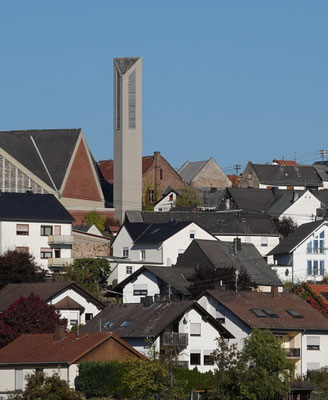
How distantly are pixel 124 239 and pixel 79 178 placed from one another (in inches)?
659

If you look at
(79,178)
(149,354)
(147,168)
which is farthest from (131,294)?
(147,168)

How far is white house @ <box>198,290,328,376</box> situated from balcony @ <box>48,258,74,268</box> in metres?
18.8

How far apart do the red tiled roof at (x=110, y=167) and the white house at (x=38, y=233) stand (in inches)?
1207

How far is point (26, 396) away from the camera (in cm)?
5150

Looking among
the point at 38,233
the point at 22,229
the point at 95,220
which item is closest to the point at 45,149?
the point at 95,220

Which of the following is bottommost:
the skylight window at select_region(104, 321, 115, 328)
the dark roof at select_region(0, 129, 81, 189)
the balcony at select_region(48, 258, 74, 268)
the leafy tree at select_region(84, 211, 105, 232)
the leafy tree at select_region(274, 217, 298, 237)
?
the skylight window at select_region(104, 321, 115, 328)

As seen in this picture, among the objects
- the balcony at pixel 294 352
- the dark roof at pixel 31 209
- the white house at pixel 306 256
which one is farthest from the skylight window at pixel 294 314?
the dark roof at pixel 31 209

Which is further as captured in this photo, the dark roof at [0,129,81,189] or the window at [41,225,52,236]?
the dark roof at [0,129,81,189]

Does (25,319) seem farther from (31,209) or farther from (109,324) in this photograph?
(31,209)

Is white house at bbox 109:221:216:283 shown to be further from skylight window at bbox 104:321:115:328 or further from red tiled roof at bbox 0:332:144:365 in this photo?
red tiled roof at bbox 0:332:144:365

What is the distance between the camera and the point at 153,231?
86.5m

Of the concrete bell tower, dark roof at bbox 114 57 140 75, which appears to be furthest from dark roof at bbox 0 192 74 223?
dark roof at bbox 114 57 140 75

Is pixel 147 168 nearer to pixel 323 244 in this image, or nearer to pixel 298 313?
pixel 323 244

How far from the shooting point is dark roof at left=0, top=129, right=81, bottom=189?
102 m
